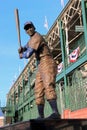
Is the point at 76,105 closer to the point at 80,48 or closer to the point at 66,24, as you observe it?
the point at 80,48

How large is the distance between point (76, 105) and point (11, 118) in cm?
2987

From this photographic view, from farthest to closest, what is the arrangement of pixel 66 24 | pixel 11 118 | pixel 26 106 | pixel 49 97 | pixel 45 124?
1. pixel 11 118
2. pixel 26 106
3. pixel 66 24
4. pixel 49 97
5. pixel 45 124

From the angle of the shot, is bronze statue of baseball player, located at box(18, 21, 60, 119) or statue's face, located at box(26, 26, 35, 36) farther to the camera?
statue's face, located at box(26, 26, 35, 36)

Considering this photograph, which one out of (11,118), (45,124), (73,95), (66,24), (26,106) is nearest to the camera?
(45,124)

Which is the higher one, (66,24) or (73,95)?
(66,24)

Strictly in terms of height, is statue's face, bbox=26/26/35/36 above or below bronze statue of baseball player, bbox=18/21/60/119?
above

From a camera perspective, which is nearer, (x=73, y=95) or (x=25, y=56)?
(x=25, y=56)

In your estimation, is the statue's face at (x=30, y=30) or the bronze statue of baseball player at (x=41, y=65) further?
the statue's face at (x=30, y=30)

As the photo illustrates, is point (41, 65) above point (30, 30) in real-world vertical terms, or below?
below

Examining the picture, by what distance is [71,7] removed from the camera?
2578 cm

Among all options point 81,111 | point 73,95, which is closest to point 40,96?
point 81,111

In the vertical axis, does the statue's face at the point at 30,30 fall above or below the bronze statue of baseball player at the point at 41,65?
above

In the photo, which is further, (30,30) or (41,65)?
(30,30)

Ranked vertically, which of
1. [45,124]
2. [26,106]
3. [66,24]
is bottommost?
[45,124]
